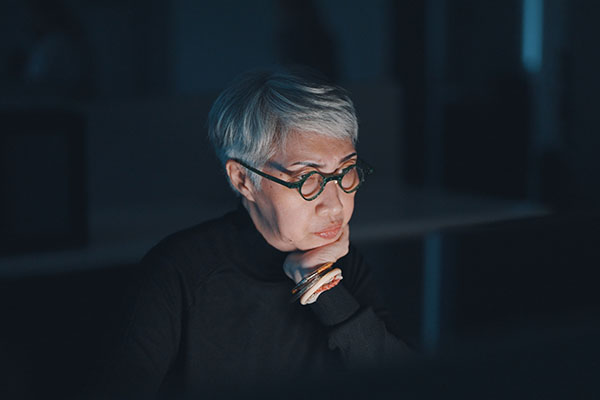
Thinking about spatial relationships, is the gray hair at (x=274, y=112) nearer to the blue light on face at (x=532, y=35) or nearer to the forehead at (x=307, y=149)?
the forehead at (x=307, y=149)

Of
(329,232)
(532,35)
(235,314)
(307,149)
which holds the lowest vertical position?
(235,314)

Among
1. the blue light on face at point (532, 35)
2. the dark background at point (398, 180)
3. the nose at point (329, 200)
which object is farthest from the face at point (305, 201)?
the blue light on face at point (532, 35)

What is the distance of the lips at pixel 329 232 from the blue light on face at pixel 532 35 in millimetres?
3120

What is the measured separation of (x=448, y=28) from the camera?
4.14 m

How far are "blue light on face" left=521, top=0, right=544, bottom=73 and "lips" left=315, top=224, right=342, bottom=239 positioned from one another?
3120 millimetres

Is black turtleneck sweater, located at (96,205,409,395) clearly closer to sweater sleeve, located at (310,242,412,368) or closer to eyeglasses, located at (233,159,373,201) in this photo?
sweater sleeve, located at (310,242,412,368)

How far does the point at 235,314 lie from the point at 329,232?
0.60ft

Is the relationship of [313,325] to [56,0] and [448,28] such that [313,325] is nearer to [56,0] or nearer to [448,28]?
[56,0]

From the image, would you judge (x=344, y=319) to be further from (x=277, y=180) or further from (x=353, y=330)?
(x=277, y=180)

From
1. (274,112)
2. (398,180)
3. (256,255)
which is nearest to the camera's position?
(274,112)

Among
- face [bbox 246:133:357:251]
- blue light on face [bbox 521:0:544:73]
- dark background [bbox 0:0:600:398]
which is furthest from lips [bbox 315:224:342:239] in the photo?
blue light on face [bbox 521:0:544:73]

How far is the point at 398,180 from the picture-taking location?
8.50 feet

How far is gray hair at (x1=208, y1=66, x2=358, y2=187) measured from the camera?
2.57 feet

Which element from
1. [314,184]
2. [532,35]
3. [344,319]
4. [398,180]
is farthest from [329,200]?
[532,35]
